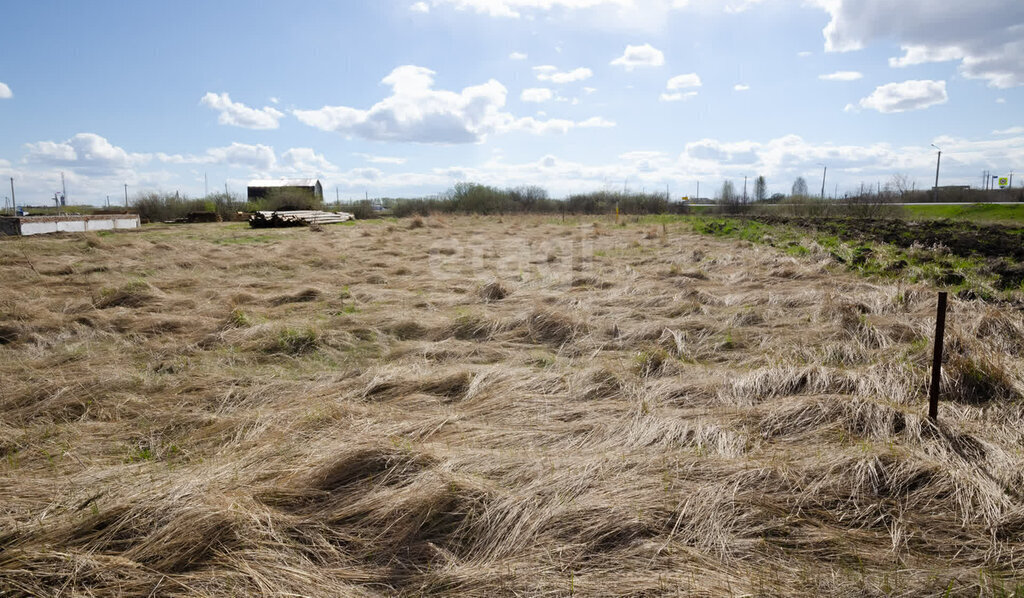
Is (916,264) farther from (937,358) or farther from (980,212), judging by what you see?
(980,212)

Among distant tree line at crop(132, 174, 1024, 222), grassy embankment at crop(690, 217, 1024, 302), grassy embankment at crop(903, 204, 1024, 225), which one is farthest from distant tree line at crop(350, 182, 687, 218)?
grassy embankment at crop(690, 217, 1024, 302)

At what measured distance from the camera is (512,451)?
10.3 ft

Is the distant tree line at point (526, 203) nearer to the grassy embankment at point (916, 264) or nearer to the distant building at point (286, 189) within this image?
the distant building at point (286, 189)

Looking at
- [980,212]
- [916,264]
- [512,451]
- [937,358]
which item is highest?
[980,212]

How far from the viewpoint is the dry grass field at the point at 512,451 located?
7.11 feet

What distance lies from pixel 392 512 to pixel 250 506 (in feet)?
2.07

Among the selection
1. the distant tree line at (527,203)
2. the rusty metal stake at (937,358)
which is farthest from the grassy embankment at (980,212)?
the rusty metal stake at (937,358)

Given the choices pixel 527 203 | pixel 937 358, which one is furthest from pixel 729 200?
pixel 937 358

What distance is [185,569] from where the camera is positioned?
7.09 feet

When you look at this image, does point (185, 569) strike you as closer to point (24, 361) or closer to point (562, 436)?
point (562, 436)

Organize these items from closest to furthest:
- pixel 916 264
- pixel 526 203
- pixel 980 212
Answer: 1. pixel 916 264
2. pixel 980 212
3. pixel 526 203

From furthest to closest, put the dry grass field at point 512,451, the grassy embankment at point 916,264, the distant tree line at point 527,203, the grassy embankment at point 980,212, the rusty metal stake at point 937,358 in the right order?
the distant tree line at point 527,203 → the grassy embankment at point 980,212 → the grassy embankment at point 916,264 → the rusty metal stake at point 937,358 → the dry grass field at point 512,451

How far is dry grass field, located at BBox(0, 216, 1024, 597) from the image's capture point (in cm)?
217

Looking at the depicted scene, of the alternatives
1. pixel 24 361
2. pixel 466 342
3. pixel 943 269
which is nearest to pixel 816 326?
pixel 466 342
